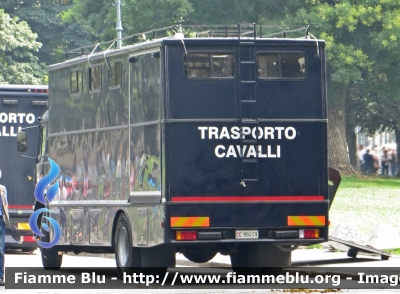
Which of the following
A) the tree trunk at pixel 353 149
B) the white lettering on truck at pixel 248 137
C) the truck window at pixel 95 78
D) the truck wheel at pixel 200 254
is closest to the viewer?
the white lettering on truck at pixel 248 137

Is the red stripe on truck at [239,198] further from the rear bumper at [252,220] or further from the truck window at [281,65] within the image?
the truck window at [281,65]

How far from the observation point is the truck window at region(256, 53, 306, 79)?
604 inches

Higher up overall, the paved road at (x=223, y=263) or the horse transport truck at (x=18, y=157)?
the horse transport truck at (x=18, y=157)

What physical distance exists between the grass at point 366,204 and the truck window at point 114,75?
7.96m

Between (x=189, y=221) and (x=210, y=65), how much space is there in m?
1.97

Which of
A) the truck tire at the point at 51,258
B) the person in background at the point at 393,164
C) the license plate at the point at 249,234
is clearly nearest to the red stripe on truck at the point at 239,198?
the license plate at the point at 249,234

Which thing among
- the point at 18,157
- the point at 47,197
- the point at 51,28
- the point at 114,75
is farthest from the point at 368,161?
the point at 114,75

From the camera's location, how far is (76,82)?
17.6 metres

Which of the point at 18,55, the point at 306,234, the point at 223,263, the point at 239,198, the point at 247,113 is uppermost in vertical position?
the point at 18,55

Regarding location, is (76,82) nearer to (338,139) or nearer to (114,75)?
(114,75)

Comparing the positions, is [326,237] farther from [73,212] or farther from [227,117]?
[73,212]

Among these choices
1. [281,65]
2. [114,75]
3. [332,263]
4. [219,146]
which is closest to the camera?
[219,146]

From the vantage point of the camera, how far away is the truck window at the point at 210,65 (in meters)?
15.1

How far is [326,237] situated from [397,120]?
4053cm
